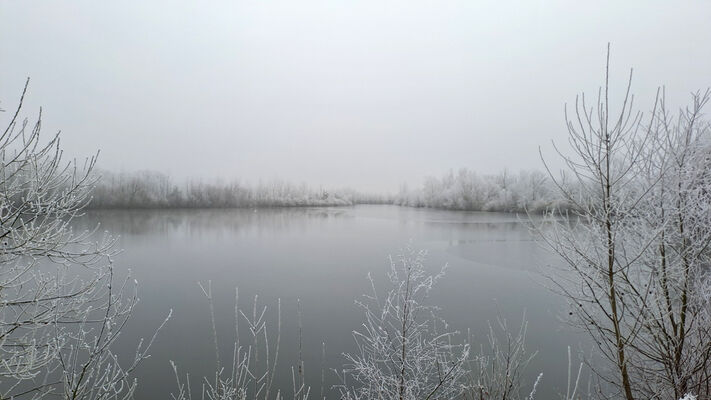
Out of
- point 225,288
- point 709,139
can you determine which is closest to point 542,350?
point 709,139

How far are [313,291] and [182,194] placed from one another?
5207 cm

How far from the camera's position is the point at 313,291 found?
37.0 feet

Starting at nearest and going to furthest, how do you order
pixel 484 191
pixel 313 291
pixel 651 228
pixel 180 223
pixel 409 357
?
pixel 651 228 → pixel 409 357 → pixel 313 291 → pixel 180 223 → pixel 484 191

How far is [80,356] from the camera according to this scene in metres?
7.18

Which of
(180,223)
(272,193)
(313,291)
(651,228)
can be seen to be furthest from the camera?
(272,193)

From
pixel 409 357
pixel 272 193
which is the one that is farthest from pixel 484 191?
pixel 409 357

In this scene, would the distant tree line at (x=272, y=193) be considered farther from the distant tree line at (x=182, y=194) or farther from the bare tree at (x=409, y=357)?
the bare tree at (x=409, y=357)

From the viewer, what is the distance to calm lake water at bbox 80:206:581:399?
7059 mm

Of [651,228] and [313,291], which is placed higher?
[651,228]

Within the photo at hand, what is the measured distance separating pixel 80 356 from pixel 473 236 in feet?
69.0

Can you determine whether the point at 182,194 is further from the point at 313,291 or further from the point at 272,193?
the point at 313,291

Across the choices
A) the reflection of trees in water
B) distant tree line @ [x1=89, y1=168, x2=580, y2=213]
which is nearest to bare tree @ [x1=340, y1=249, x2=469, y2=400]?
the reflection of trees in water

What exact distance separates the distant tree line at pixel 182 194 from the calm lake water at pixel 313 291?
2951 cm

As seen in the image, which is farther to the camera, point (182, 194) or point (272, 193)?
point (272, 193)
